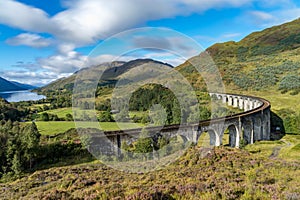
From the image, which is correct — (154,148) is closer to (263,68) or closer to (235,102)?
(235,102)

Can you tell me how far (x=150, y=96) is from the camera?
48.8 meters

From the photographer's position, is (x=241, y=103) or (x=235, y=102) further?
(x=235, y=102)

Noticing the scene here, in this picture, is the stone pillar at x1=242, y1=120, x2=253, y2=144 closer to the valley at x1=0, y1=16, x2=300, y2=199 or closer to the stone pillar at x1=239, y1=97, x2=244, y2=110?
the valley at x1=0, y1=16, x2=300, y2=199

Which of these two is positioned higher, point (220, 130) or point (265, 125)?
point (220, 130)

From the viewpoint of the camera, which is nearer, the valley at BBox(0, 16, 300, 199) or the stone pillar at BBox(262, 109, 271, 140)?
the valley at BBox(0, 16, 300, 199)

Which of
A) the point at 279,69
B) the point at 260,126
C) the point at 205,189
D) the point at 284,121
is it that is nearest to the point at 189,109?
the point at 260,126

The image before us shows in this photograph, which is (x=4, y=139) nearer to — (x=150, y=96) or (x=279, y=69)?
(x=150, y=96)

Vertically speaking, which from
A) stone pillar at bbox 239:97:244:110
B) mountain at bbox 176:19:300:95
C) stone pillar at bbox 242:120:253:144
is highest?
mountain at bbox 176:19:300:95

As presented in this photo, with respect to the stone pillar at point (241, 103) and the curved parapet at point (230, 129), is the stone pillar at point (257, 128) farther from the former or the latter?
the stone pillar at point (241, 103)

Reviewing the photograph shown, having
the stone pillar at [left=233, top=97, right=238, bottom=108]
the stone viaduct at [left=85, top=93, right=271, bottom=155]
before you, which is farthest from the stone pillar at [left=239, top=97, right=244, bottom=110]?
the stone viaduct at [left=85, top=93, right=271, bottom=155]

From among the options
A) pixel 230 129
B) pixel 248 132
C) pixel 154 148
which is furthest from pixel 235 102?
pixel 154 148

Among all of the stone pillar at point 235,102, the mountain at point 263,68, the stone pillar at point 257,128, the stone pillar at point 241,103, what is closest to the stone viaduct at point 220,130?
the stone pillar at point 257,128

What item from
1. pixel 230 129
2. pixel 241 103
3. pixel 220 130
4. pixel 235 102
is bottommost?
pixel 230 129

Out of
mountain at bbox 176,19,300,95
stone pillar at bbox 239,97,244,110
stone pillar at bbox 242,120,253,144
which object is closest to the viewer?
stone pillar at bbox 242,120,253,144
